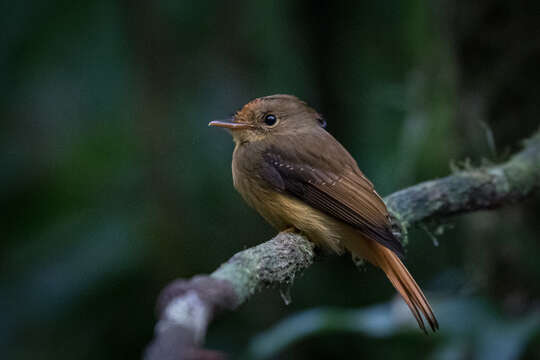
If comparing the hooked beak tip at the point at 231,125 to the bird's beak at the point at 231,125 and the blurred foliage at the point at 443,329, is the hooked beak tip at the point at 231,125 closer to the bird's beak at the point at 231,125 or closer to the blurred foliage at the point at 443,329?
the bird's beak at the point at 231,125

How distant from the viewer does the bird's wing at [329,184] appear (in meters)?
3.18

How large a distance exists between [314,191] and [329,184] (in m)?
0.09

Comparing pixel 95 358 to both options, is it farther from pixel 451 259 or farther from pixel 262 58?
pixel 451 259

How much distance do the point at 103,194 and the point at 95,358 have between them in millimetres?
1312

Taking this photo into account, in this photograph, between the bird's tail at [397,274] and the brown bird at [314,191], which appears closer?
the bird's tail at [397,274]

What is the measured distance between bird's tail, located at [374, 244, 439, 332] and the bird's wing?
0.19 meters

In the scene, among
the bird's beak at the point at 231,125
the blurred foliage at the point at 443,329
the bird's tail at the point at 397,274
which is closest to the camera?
the bird's tail at the point at 397,274

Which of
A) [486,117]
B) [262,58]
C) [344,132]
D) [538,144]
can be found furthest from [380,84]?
[538,144]

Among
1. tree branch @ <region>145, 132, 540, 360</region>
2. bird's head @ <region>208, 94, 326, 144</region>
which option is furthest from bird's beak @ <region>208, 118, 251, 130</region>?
tree branch @ <region>145, 132, 540, 360</region>

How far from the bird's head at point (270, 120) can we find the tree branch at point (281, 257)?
0.84 m

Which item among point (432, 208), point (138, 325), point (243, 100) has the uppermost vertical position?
point (243, 100)

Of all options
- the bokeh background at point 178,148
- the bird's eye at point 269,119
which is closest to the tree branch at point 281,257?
the bokeh background at point 178,148

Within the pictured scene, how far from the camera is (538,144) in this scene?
12.5ft

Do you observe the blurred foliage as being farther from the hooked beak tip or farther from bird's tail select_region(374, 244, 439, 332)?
the hooked beak tip
